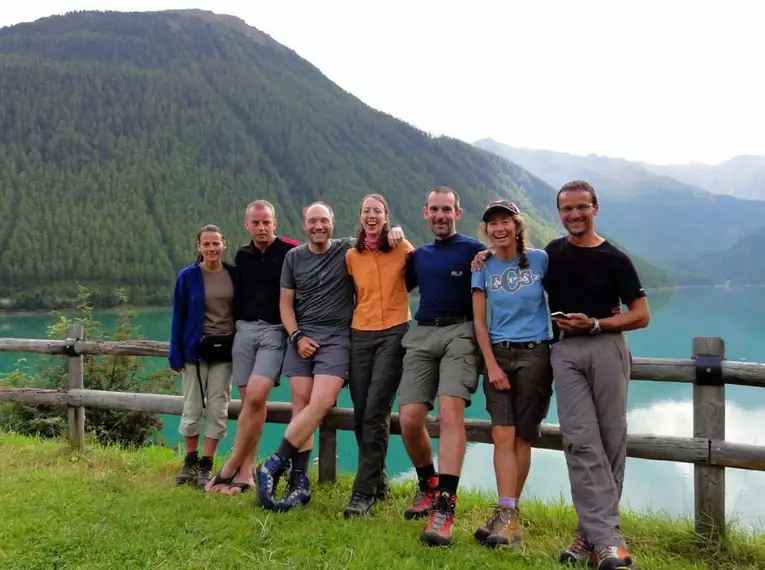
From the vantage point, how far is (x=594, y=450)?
3590 mm

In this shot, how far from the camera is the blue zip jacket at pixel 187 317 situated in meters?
4.96

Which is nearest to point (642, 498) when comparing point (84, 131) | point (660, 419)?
point (660, 419)

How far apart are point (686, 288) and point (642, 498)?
167 metres

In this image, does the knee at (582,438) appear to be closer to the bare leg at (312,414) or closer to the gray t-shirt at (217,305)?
the bare leg at (312,414)

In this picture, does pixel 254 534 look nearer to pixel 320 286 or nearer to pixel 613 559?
pixel 320 286

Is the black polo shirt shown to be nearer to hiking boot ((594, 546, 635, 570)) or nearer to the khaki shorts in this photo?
the khaki shorts

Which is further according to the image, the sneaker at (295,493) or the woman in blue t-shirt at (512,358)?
the sneaker at (295,493)

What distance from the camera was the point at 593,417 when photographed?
3650 mm

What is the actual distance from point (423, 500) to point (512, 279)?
5.59 ft

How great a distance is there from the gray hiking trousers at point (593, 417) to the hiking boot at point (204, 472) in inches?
113

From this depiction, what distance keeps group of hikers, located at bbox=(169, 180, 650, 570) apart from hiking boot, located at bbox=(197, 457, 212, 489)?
0.01m

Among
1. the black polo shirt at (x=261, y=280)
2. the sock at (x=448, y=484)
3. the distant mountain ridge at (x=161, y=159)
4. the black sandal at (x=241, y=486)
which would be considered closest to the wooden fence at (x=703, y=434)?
the sock at (x=448, y=484)

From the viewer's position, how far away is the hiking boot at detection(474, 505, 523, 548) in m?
3.77

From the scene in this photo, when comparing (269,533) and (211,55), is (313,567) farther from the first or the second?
(211,55)
